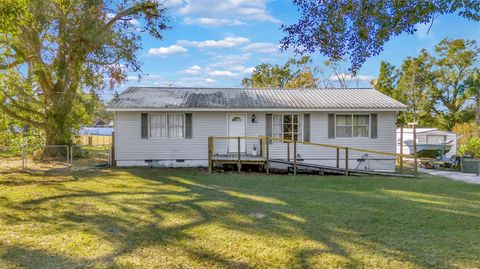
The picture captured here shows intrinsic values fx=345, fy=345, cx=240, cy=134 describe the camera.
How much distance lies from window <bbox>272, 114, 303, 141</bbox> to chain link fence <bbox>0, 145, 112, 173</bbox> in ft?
24.4

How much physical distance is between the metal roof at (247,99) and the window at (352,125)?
0.60 meters

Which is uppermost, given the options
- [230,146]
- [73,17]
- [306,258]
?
[73,17]

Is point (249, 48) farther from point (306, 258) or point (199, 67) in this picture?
point (306, 258)

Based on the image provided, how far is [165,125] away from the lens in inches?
567

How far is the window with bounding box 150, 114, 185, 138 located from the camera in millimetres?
14398

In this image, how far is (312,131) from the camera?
14.5 metres

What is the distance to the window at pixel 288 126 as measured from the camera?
1465cm

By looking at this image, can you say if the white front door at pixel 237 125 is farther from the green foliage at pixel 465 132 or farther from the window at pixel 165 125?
the green foliage at pixel 465 132

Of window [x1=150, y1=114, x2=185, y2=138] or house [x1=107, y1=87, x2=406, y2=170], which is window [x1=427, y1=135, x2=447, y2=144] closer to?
house [x1=107, y1=87, x2=406, y2=170]

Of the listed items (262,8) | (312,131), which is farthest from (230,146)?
(262,8)

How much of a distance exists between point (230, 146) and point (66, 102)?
7.53m

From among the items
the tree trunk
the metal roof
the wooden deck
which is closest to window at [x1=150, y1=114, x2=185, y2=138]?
the metal roof

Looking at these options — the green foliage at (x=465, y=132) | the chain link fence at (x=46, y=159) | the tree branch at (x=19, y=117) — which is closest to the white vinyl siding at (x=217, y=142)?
the chain link fence at (x=46, y=159)

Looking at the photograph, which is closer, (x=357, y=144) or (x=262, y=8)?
(x=262, y=8)
